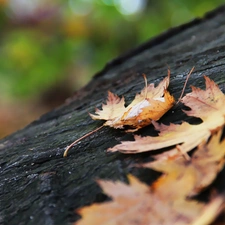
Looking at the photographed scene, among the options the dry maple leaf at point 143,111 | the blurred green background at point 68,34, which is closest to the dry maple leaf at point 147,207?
the dry maple leaf at point 143,111

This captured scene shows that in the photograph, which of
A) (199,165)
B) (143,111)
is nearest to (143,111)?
(143,111)

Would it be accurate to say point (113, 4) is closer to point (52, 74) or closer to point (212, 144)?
point (52, 74)

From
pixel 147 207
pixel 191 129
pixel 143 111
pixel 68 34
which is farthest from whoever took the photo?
pixel 68 34

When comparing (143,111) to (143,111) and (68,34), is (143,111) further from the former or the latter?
(68,34)

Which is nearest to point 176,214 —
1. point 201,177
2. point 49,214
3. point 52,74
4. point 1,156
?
point 201,177

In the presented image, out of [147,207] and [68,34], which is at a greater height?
[68,34]

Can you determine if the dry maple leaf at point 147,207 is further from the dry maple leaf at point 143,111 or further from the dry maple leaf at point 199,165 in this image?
the dry maple leaf at point 143,111

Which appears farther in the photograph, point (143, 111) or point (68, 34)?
point (68, 34)
